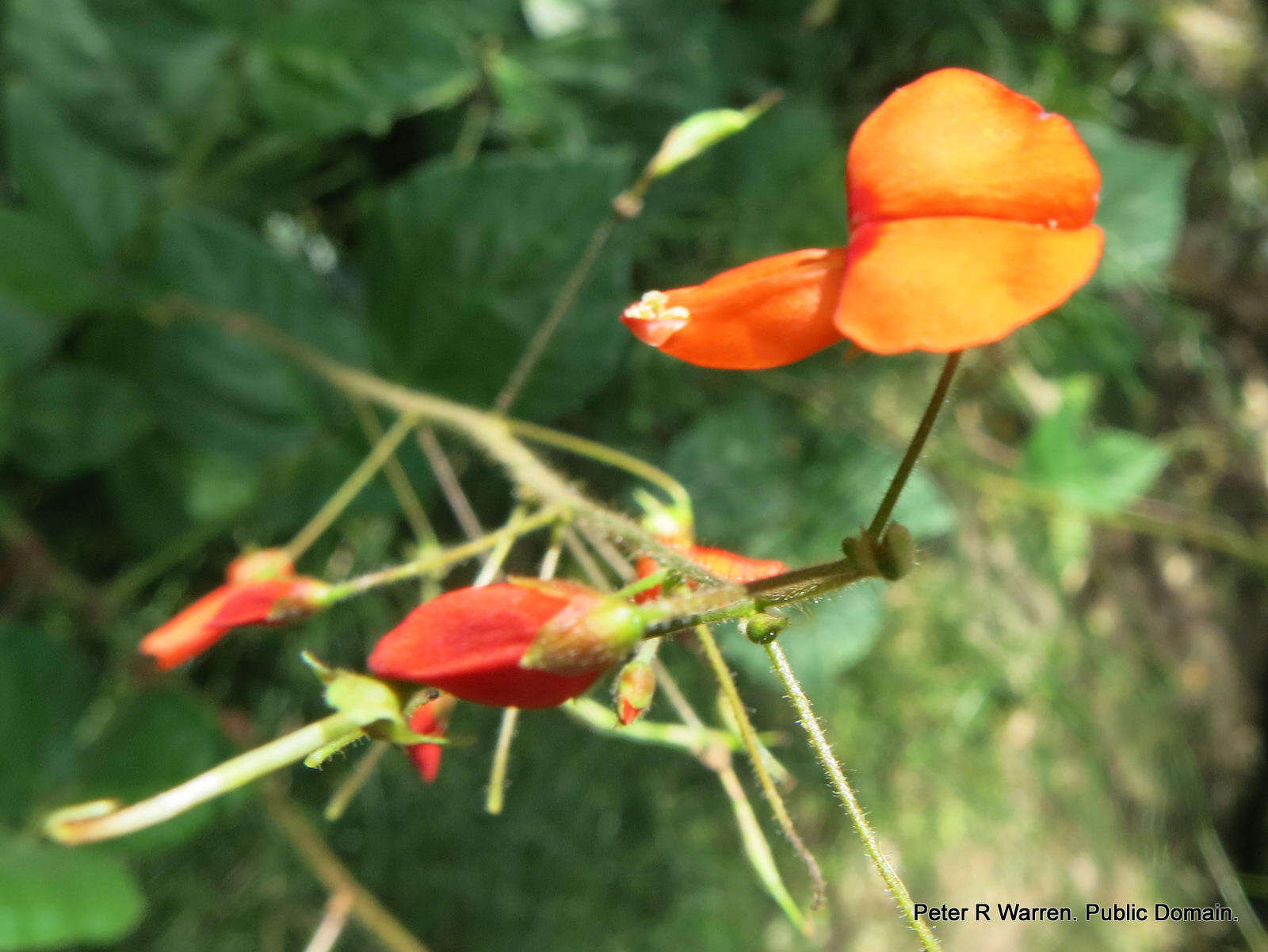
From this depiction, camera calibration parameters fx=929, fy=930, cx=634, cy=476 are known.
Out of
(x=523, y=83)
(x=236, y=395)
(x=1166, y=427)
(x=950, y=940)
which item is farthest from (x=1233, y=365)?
(x=236, y=395)

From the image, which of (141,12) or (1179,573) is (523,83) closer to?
(141,12)

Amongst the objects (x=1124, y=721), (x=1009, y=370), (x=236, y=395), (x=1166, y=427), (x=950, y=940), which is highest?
(x=236, y=395)

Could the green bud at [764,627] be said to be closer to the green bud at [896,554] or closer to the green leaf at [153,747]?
the green bud at [896,554]

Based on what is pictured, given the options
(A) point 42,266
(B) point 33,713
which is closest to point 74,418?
(A) point 42,266

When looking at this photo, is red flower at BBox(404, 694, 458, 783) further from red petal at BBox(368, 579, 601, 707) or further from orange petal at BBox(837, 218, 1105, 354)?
orange petal at BBox(837, 218, 1105, 354)

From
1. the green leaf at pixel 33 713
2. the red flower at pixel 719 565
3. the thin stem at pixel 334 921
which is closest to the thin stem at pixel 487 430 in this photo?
the red flower at pixel 719 565

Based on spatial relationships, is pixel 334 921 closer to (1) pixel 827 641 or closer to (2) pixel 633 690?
(1) pixel 827 641

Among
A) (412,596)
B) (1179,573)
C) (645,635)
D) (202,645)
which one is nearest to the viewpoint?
(645,635)
